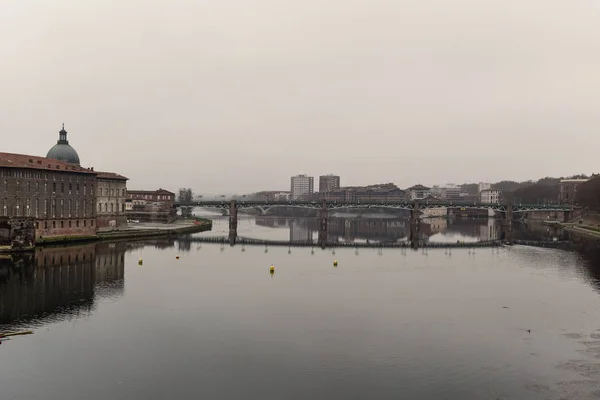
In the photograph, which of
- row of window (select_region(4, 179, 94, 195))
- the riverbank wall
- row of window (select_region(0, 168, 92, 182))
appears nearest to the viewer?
the riverbank wall

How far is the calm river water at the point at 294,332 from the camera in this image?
27672 mm

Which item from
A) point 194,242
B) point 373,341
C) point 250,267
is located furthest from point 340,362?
point 194,242

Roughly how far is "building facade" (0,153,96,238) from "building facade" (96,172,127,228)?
12.2 m

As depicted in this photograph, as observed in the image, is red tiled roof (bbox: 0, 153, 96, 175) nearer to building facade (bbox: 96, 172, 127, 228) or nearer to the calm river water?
building facade (bbox: 96, 172, 127, 228)

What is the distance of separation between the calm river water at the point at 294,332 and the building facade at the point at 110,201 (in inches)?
1771

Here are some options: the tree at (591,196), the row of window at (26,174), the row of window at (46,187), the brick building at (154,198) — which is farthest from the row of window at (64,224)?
the tree at (591,196)

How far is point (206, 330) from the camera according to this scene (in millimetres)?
37875

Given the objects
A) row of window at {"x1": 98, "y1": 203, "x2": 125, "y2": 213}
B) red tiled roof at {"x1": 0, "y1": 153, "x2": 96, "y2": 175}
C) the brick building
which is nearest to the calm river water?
red tiled roof at {"x1": 0, "y1": 153, "x2": 96, "y2": 175}

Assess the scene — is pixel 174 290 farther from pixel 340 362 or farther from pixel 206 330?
pixel 340 362

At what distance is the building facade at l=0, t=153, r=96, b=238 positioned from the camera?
267ft

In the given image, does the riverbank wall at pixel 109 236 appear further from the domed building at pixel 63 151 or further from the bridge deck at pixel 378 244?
the domed building at pixel 63 151

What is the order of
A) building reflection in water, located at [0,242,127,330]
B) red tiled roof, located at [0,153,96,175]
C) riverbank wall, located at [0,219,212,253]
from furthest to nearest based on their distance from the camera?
1. red tiled roof, located at [0,153,96,175]
2. riverbank wall, located at [0,219,212,253]
3. building reflection in water, located at [0,242,127,330]

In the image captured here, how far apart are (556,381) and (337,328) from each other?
50.6 ft

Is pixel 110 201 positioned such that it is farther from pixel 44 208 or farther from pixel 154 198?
pixel 154 198
